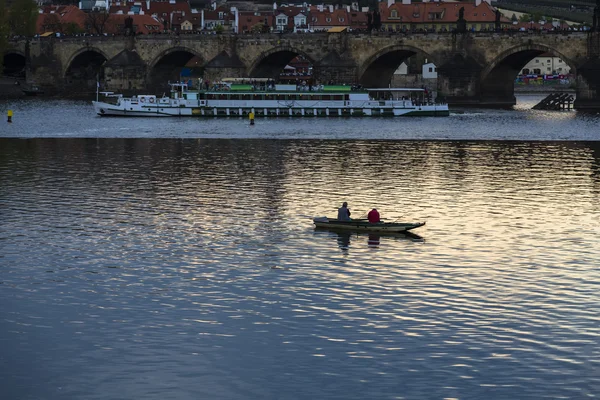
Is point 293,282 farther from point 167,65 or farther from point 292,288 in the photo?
point 167,65

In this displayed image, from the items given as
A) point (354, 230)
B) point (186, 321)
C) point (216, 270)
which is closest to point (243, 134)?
point (354, 230)

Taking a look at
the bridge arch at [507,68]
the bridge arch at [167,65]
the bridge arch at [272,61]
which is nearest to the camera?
the bridge arch at [507,68]

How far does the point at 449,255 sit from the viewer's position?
37156mm

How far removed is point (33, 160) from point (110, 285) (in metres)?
37.3

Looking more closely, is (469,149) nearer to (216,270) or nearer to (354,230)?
(354,230)

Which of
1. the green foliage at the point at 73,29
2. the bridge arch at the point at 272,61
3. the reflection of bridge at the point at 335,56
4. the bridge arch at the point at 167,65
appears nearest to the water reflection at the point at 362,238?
the reflection of bridge at the point at 335,56

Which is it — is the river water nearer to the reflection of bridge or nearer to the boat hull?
Answer: the boat hull

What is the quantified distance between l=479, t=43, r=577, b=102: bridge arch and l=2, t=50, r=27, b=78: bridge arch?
3001 inches

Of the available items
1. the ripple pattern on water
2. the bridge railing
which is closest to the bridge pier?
the bridge railing

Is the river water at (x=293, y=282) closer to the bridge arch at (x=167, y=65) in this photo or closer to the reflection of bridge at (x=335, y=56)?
the reflection of bridge at (x=335, y=56)

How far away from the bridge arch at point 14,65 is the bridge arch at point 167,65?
28.1 m

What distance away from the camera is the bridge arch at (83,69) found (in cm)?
16512

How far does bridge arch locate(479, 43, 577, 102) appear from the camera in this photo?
12725cm

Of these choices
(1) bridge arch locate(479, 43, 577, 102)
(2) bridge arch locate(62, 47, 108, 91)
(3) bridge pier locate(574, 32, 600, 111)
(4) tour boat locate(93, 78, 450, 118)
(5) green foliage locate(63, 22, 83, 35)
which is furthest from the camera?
(5) green foliage locate(63, 22, 83, 35)
